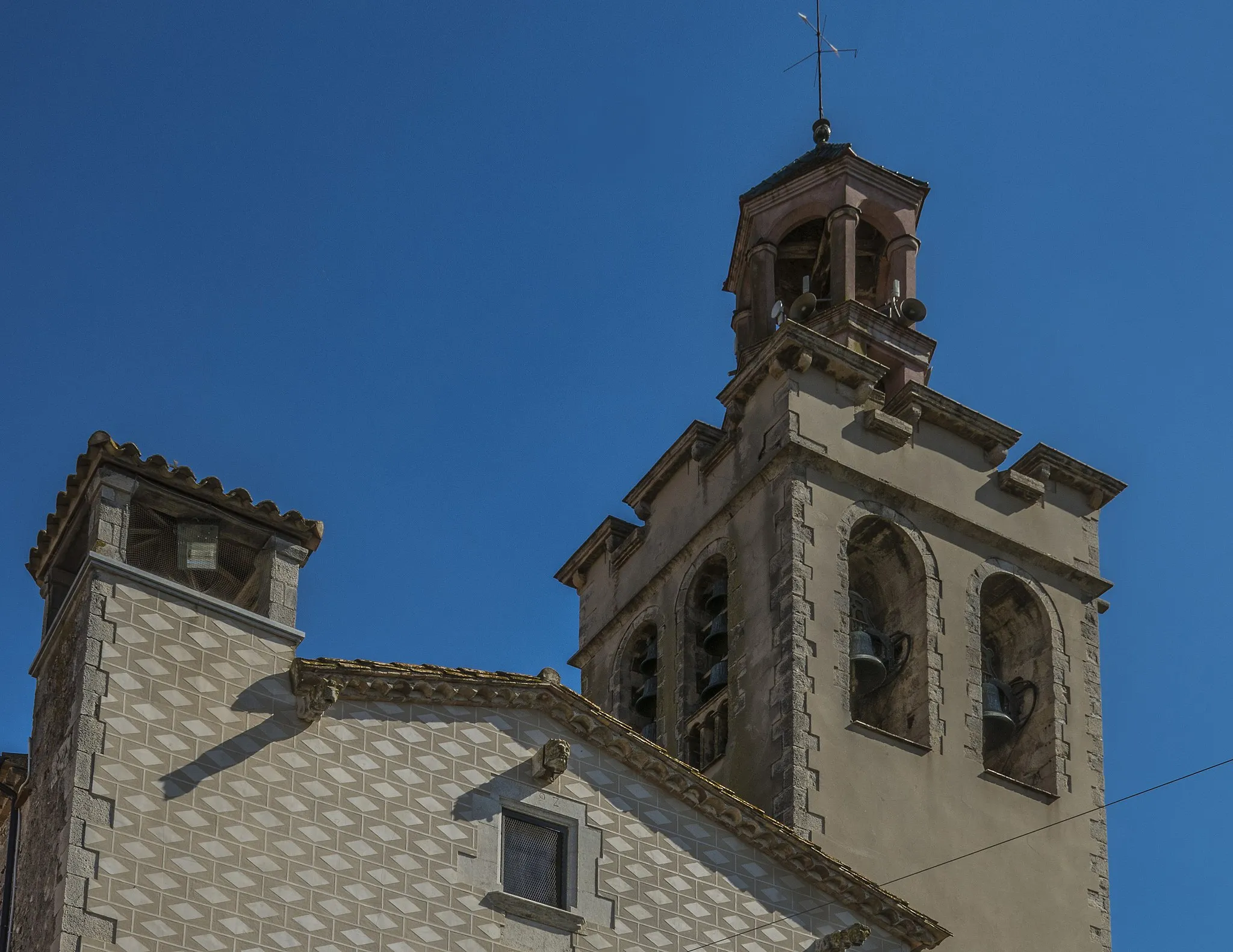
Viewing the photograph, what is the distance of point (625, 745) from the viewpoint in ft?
83.0

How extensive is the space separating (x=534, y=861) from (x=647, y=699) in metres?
11.4

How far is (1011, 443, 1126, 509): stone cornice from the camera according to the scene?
3528 cm

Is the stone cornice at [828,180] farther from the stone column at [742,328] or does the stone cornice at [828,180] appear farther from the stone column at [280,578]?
the stone column at [280,578]

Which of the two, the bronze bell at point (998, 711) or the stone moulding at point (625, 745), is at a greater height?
the bronze bell at point (998, 711)

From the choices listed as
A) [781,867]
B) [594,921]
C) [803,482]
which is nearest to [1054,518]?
[803,482]

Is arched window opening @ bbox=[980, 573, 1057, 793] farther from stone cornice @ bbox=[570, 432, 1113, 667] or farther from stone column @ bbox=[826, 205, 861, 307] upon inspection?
stone column @ bbox=[826, 205, 861, 307]

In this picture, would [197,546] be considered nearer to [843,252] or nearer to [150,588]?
[150,588]

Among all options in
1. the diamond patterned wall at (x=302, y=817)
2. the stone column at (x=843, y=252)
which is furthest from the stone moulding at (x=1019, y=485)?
the diamond patterned wall at (x=302, y=817)

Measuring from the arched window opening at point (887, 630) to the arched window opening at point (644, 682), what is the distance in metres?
3.16

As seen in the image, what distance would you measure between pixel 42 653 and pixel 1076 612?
52.5 feet

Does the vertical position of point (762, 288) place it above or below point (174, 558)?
above

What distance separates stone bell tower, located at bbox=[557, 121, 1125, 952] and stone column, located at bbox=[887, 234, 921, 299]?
6cm

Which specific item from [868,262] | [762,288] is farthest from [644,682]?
[868,262]

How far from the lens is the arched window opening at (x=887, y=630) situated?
32719 millimetres
